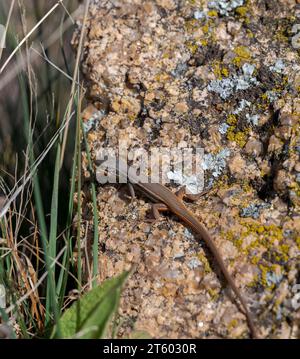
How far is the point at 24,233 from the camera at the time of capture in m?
3.30

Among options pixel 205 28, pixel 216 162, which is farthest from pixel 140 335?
pixel 205 28

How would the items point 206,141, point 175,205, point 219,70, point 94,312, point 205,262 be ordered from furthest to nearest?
1. point 219,70
2. point 206,141
3. point 175,205
4. point 205,262
5. point 94,312

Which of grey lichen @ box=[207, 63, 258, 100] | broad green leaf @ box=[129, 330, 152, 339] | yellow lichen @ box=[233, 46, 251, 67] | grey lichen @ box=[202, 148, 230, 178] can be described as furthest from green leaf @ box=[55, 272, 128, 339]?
yellow lichen @ box=[233, 46, 251, 67]

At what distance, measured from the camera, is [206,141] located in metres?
2.74

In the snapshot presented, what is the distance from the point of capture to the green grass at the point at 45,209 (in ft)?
7.11

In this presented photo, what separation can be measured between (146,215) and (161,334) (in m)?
0.66

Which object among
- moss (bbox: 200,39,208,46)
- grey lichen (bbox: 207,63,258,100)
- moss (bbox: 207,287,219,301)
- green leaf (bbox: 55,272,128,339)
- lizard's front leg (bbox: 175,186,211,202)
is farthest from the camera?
moss (bbox: 200,39,208,46)

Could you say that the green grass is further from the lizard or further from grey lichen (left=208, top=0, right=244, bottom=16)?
grey lichen (left=208, top=0, right=244, bottom=16)

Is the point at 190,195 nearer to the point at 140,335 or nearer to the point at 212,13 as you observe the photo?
the point at 140,335

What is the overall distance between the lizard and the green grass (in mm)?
238

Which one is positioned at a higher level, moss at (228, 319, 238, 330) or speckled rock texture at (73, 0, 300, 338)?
speckled rock texture at (73, 0, 300, 338)

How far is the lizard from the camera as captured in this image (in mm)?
2180

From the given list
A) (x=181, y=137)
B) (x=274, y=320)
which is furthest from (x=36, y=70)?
(x=274, y=320)

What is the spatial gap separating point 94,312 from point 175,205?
0.80m
